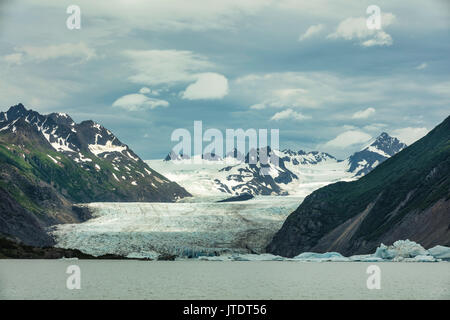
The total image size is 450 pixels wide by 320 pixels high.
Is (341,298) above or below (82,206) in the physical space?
below

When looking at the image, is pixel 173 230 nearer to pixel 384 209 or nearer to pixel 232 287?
pixel 384 209

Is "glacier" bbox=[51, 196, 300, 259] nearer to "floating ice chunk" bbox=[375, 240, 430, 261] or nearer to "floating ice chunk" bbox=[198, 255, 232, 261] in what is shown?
"floating ice chunk" bbox=[198, 255, 232, 261]

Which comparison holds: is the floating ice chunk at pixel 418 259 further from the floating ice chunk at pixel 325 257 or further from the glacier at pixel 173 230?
the glacier at pixel 173 230

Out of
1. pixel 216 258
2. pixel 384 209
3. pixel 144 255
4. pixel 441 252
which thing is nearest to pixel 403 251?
pixel 441 252

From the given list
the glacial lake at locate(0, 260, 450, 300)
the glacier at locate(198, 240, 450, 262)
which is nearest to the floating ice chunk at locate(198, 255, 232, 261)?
the glacier at locate(198, 240, 450, 262)
